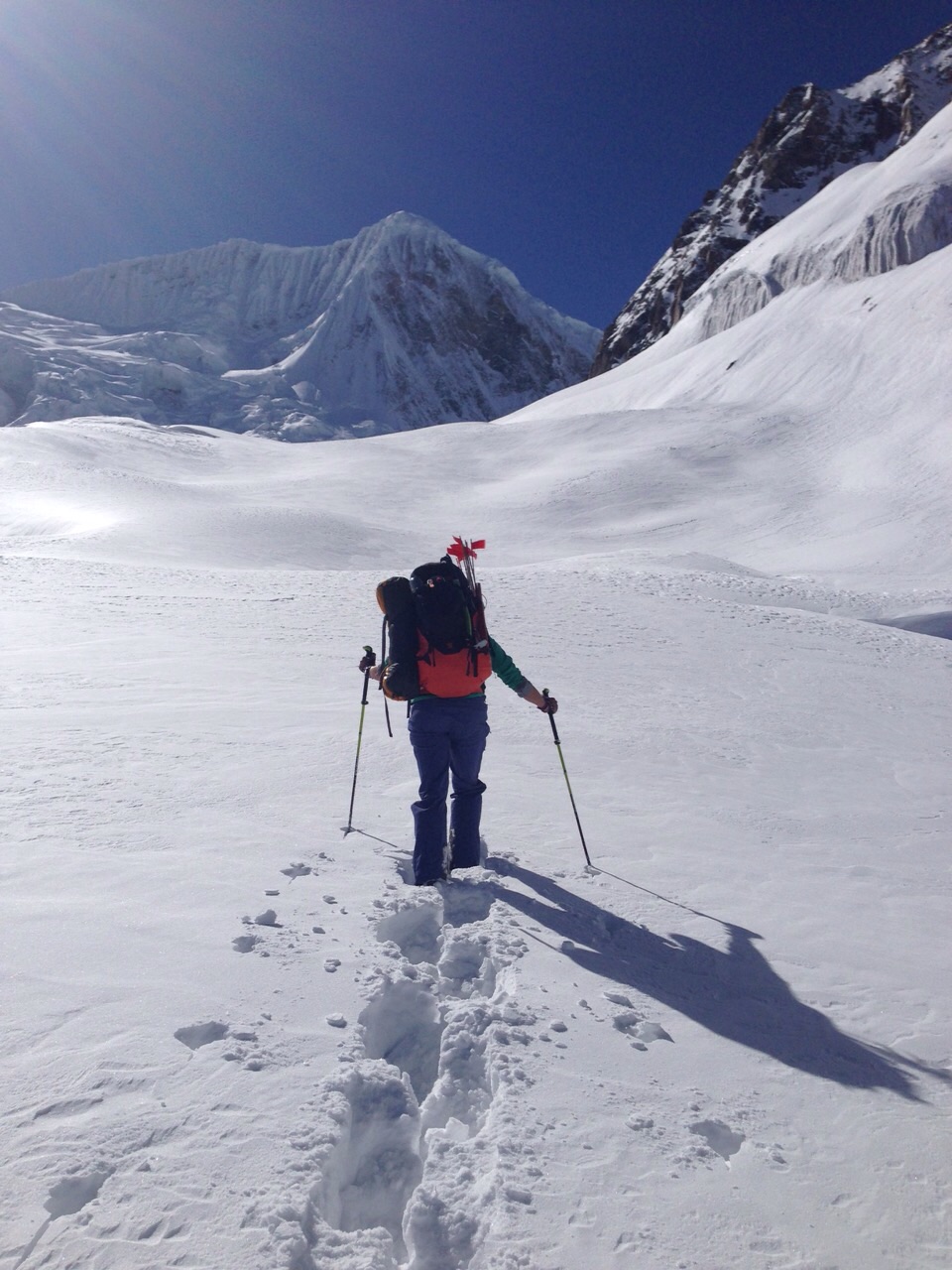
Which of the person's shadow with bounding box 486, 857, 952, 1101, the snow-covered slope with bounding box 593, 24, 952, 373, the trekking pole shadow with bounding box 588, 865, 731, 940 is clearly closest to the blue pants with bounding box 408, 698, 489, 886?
the person's shadow with bounding box 486, 857, 952, 1101

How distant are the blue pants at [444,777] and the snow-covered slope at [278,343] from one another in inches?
4738

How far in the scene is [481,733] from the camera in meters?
4.25

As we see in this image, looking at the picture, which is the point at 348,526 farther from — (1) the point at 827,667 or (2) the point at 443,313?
(2) the point at 443,313

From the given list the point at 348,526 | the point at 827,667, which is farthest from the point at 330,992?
the point at 348,526

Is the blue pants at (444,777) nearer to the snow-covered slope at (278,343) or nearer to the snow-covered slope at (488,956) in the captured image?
the snow-covered slope at (488,956)

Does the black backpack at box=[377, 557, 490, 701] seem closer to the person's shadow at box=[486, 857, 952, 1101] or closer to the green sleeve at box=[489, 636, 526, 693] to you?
the green sleeve at box=[489, 636, 526, 693]

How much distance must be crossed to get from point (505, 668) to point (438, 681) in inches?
16.7

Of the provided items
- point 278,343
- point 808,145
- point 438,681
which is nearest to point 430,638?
point 438,681

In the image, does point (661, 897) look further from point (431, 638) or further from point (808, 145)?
point (808, 145)

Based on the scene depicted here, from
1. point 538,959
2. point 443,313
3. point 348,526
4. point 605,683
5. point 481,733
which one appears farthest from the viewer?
point 443,313

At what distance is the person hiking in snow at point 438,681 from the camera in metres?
4.06

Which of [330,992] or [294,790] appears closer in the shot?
[330,992]

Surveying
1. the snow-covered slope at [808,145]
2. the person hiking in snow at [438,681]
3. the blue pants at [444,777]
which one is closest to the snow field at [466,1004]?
the blue pants at [444,777]

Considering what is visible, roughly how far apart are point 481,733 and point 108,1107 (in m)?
2.38
